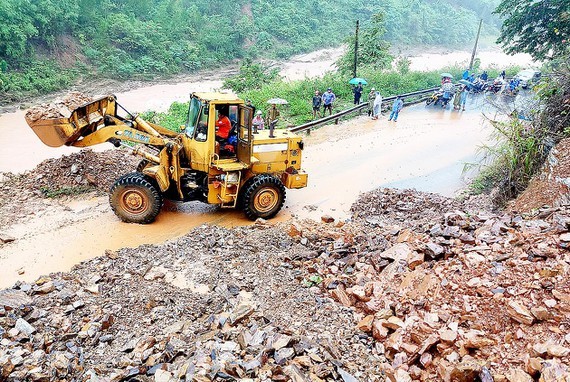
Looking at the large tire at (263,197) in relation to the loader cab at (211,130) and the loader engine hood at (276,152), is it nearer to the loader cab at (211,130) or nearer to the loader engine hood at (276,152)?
the loader engine hood at (276,152)

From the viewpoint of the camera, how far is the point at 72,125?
Result: 799cm

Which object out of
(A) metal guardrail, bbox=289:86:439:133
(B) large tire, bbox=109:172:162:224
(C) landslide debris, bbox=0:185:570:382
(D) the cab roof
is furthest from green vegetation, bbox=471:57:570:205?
(A) metal guardrail, bbox=289:86:439:133

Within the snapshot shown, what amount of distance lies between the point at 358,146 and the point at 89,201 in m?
8.31

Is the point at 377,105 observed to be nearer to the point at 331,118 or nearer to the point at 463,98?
the point at 331,118

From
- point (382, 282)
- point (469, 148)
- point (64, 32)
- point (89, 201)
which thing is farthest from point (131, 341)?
point (64, 32)

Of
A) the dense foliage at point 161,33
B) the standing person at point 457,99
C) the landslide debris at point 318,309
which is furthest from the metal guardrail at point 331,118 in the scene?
the dense foliage at point 161,33

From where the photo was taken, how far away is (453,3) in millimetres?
64625

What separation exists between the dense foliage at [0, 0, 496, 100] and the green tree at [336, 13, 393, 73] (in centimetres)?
1391

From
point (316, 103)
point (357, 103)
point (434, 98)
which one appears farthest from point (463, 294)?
point (434, 98)

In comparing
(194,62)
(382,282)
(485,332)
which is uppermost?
(485,332)

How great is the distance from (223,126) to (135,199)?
2.22 metres

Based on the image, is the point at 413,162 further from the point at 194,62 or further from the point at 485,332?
the point at 194,62

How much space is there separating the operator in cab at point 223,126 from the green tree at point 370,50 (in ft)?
51.5

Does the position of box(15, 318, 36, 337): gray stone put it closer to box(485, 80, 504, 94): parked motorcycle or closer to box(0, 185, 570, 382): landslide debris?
box(0, 185, 570, 382): landslide debris
